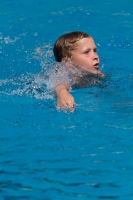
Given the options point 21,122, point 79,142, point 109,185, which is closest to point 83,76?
point 21,122

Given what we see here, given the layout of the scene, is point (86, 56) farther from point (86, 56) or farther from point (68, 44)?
point (68, 44)

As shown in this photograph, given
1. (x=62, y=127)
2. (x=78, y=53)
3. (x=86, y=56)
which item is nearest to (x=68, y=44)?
(x=78, y=53)

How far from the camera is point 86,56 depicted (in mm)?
4676

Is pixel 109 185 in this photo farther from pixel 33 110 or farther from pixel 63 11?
pixel 63 11

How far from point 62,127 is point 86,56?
4.02 feet

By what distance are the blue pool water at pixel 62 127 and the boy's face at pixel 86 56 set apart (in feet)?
0.74

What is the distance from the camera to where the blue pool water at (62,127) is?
2781 mm

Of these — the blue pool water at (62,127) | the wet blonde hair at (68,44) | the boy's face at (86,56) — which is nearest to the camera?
the blue pool water at (62,127)

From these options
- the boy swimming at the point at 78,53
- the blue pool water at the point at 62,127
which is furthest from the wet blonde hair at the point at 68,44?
the blue pool water at the point at 62,127

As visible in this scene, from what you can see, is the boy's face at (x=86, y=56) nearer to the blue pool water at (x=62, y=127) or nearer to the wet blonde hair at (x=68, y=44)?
the wet blonde hair at (x=68, y=44)

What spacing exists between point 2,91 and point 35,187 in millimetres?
2066

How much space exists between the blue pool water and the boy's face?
226 millimetres

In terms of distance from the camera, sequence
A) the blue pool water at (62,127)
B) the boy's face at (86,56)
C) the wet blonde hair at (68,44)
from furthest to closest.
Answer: the wet blonde hair at (68,44) → the boy's face at (86,56) → the blue pool water at (62,127)

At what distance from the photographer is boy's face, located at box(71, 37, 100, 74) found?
4.64 meters
